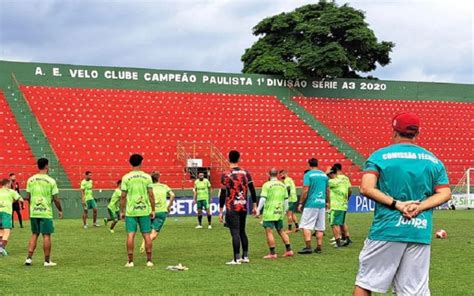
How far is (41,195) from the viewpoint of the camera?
12727mm

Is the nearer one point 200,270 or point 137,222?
point 200,270

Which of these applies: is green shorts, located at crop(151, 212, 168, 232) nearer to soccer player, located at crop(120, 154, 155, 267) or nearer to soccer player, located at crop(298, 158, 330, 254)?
soccer player, located at crop(120, 154, 155, 267)

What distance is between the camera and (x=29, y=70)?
118ft

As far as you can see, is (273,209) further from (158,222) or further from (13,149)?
(13,149)

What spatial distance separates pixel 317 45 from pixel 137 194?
115 ft

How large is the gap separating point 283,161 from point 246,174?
75.1 feet

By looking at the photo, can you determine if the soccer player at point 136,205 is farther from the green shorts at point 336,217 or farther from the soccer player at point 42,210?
the green shorts at point 336,217

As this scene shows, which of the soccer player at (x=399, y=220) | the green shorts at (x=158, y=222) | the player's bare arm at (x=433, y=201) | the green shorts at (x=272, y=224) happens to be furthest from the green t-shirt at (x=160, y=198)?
the player's bare arm at (x=433, y=201)

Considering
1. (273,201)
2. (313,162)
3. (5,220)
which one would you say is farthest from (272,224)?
(5,220)

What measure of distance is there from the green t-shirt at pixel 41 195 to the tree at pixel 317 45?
29.7 metres

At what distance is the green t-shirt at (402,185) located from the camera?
5434 millimetres

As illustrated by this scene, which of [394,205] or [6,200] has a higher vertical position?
[394,205]

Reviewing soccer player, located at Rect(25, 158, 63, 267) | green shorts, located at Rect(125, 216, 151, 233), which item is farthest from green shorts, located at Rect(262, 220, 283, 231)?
soccer player, located at Rect(25, 158, 63, 267)

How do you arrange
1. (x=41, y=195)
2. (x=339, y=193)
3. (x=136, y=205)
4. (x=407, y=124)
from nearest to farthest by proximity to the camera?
(x=407, y=124), (x=136, y=205), (x=41, y=195), (x=339, y=193)
